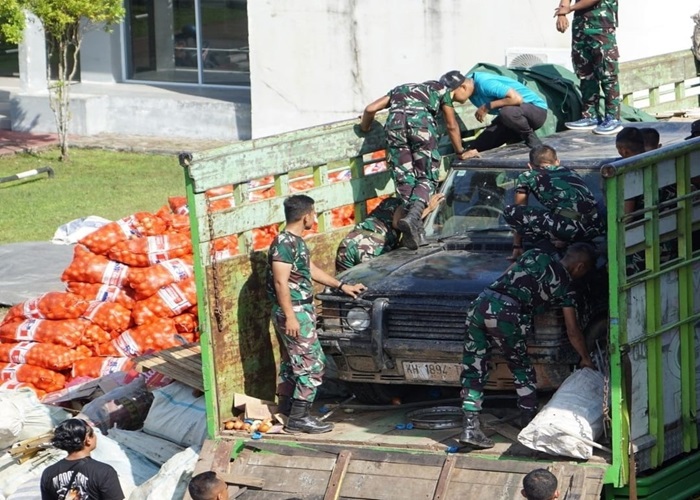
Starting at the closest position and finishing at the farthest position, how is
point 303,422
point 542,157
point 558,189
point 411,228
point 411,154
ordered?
point 558,189
point 542,157
point 303,422
point 411,228
point 411,154

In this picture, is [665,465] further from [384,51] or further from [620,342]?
[384,51]

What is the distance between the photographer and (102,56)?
24.2 metres

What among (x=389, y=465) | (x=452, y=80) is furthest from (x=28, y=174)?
(x=389, y=465)

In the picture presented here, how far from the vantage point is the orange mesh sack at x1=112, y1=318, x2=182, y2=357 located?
35.2ft

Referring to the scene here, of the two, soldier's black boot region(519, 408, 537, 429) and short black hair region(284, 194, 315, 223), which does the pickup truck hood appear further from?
soldier's black boot region(519, 408, 537, 429)

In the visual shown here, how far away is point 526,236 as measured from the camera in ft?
25.8

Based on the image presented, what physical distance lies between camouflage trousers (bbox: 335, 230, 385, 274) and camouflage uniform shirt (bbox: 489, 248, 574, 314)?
1719 mm

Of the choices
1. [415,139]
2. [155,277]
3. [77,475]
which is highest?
[415,139]

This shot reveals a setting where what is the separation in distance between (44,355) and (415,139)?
11.8 ft

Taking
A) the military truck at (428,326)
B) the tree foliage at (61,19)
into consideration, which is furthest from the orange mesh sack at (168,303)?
the tree foliage at (61,19)

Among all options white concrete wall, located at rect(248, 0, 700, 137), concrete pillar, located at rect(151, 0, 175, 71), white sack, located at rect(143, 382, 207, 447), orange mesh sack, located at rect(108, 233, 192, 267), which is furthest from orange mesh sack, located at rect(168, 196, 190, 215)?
concrete pillar, located at rect(151, 0, 175, 71)

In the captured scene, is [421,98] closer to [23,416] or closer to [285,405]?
[285,405]

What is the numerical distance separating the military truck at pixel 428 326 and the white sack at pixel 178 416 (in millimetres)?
647

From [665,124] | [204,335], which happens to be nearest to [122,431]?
[204,335]
